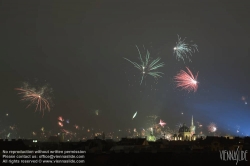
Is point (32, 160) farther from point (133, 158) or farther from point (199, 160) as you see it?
point (199, 160)

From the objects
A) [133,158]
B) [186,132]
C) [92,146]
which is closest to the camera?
[133,158]

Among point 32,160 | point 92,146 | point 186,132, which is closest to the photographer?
point 32,160

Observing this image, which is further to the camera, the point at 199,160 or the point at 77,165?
the point at 199,160

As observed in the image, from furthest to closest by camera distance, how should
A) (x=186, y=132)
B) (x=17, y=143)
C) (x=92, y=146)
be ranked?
(x=186, y=132) < (x=92, y=146) < (x=17, y=143)

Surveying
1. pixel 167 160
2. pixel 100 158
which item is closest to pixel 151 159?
pixel 167 160

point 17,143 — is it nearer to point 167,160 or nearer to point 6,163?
point 6,163

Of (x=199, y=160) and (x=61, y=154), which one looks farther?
(x=199, y=160)

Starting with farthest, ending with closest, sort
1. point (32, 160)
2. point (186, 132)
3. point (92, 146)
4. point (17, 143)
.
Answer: point (186, 132) < point (92, 146) < point (17, 143) < point (32, 160)

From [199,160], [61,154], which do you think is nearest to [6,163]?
[61,154]

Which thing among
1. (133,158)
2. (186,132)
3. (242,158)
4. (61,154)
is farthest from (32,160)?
(186,132)
